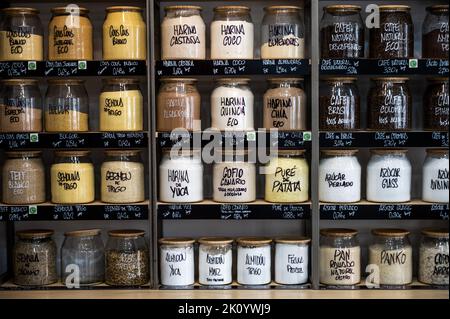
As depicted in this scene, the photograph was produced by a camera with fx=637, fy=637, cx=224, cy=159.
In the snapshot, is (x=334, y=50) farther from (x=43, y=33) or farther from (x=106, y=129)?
(x=43, y=33)

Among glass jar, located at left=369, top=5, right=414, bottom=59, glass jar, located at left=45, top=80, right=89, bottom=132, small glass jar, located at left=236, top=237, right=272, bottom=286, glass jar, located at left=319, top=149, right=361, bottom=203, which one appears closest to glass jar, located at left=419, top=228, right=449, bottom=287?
glass jar, located at left=319, top=149, right=361, bottom=203

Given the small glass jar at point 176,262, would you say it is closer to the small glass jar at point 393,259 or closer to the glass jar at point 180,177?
the glass jar at point 180,177

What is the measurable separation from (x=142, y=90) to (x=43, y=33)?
19.8 inches

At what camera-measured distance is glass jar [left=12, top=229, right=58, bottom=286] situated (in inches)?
106

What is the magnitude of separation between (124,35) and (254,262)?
108 cm

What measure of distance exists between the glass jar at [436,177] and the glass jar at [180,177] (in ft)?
3.16

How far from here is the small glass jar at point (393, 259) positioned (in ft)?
8.63

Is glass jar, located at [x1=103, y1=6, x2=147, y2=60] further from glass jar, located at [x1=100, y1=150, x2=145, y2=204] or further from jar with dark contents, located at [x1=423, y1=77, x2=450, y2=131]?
jar with dark contents, located at [x1=423, y1=77, x2=450, y2=131]

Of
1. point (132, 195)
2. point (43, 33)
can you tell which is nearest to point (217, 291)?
point (132, 195)

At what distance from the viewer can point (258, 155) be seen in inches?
107

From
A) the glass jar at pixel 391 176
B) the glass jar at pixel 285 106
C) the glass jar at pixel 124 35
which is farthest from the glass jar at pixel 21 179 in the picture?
the glass jar at pixel 391 176
